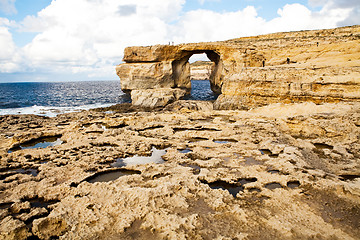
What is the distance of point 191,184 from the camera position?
16.9 feet

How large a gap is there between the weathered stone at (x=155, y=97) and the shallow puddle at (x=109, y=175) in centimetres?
1678

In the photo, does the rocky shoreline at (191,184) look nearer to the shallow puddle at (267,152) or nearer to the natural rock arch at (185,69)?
the shallow puddle at (267,152)

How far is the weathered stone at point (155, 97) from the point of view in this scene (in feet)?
76.6

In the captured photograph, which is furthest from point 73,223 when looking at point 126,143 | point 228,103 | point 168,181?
point 228,103

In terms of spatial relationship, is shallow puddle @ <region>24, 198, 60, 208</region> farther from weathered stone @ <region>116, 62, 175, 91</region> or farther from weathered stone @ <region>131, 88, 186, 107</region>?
weathered stone @ <region>116, 62, 175, 91</region>

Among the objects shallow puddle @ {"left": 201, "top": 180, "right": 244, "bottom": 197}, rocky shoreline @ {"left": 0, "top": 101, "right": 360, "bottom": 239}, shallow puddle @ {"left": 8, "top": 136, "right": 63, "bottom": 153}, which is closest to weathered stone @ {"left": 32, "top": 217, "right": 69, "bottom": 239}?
rocky shoreline @ {"left": 0, "top": 101, "right": 360, "bottom": 239}

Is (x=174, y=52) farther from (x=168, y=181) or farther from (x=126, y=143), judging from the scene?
(x=168, y=181)

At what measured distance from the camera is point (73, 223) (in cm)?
390

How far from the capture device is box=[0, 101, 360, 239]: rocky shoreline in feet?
12.3

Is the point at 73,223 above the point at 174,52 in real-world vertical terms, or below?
below

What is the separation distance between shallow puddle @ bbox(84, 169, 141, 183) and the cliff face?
38.1 ft

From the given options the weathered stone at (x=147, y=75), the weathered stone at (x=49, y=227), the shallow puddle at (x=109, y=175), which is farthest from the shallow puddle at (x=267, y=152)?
the weathered stone at (x=147, y=75)

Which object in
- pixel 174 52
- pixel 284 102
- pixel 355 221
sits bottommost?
pixel 355 221

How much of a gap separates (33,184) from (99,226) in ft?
9.54
